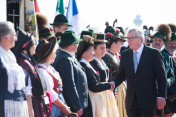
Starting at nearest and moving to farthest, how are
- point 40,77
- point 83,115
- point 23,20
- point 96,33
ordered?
point 40,77 < point 23,20 < point 83,115 < point 96,33

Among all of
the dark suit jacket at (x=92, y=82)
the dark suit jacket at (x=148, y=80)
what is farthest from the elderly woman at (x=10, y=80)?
the dark suit jacket at (x=148, y=80)

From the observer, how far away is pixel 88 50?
596cm

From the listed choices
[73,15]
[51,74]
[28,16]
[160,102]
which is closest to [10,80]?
[51,74]

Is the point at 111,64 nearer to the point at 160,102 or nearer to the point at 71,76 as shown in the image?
the point at 160,102

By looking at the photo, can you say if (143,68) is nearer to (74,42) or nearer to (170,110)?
(74,42)

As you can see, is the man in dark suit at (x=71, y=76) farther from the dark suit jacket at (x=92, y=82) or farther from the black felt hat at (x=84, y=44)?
the black felt hat at (x=84, y=44)

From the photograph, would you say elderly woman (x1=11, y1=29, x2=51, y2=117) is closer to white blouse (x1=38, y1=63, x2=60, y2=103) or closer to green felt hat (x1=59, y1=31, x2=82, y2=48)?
white blouse (x1=38, y1=63, x2=60, y2=103)

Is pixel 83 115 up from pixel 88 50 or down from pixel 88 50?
down

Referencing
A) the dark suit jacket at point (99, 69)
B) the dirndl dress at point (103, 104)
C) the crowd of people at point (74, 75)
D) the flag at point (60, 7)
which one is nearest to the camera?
the crowd of people at point (74, 75)

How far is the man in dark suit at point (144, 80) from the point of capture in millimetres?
6070

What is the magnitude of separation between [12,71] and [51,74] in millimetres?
968

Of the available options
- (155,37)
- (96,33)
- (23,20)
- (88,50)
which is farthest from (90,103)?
(155,37)

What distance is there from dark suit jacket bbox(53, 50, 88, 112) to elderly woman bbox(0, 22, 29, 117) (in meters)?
1.17

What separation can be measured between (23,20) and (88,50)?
4.51 feet
